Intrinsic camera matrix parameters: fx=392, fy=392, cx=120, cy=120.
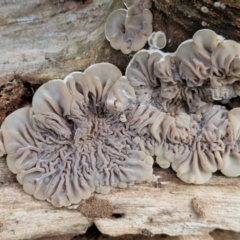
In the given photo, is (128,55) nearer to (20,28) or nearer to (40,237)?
(20,28)

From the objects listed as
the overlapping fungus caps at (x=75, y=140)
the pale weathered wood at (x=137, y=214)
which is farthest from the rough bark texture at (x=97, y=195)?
the overlapping fungus caps at (x=75, y=140)

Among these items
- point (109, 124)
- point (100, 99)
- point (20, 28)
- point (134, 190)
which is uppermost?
point (20, 28)

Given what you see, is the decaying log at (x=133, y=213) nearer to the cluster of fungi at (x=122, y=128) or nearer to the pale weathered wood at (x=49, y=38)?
the cluster of fungi at (x=122, y=128)

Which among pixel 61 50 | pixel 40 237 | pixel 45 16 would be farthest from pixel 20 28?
pixel 40 237

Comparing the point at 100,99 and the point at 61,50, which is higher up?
the point at 61,50

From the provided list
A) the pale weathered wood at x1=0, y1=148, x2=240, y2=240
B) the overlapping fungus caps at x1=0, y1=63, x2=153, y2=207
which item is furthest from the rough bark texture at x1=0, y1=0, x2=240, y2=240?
the overlapping fungus caps at x1=0, y1=63, x2=153, y2=207

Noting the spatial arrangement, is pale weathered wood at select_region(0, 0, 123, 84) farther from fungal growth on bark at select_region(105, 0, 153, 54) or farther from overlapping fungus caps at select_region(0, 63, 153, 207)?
overlapping fungus caps at select_region(0, 63, 153, 207)

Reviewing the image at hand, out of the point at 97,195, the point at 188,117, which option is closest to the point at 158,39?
the point at 188,117
